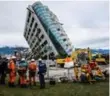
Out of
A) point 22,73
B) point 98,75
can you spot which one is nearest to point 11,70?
point 22,73

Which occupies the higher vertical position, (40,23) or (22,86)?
(40,23)

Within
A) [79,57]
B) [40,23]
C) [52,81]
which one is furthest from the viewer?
[40,23]

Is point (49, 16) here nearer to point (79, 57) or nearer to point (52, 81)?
point (79, 57)

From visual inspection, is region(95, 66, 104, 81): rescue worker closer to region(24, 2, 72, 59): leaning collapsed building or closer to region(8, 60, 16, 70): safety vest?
region(8, 60, 16, 70): safety vest

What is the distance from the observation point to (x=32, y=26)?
3551 inches

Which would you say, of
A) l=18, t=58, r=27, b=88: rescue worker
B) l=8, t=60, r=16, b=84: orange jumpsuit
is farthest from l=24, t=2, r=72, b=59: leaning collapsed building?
l=8, t=60, r=16, b=84: orange jumpsuit

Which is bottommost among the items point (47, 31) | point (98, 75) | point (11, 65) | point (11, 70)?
point (98, 75)

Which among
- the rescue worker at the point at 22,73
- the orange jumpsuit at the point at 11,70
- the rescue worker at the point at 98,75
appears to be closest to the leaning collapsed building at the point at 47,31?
the rescue worker at the point at 98,75

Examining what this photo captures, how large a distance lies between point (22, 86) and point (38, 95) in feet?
12.3

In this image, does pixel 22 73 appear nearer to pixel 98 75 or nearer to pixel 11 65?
pixel 11 65

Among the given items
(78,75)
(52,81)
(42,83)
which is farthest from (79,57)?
(42,83)

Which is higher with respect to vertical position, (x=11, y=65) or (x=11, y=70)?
(x=11, y=65)

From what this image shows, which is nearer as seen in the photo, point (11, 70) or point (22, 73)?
point (11, 70)

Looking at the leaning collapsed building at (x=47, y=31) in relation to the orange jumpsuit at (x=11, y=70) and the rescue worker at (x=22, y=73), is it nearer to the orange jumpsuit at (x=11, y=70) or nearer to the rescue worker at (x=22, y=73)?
the rescue worker at (x=22, y=73)
